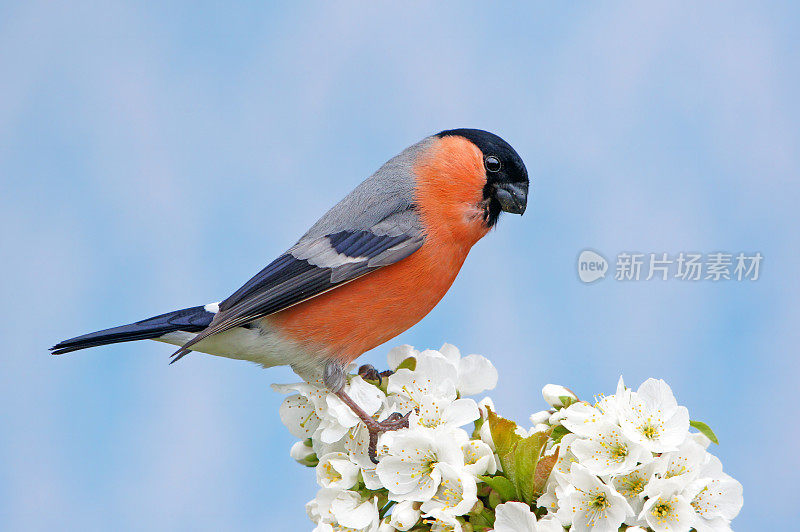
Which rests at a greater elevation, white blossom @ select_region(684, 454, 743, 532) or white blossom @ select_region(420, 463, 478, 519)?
white blossom @ select_region(684, 454, 743, 532)

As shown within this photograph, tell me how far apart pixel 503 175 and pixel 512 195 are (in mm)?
88

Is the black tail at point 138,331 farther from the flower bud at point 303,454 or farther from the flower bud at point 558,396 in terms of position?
the flower bud at point 558,396

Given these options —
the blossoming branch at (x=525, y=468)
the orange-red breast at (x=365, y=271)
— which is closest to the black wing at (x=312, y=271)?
the orange-red breast at (x=365, y=271)

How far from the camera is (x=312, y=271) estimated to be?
286 cm

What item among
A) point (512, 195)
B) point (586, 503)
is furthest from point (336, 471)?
point (512, 195)

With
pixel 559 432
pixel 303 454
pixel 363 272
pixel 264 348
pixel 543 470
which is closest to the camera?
pixel 543 470

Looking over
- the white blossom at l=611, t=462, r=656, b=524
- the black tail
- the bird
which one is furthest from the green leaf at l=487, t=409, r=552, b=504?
the black tail

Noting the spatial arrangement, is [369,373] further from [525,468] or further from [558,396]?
[525,468]

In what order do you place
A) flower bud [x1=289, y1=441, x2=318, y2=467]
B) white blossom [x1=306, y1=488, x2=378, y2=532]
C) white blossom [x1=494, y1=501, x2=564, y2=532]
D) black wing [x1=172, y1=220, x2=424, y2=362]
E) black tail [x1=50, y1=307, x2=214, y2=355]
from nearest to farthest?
white blossom [x1=494, y1=501, x2=564, y2=532] < white blossom [x1=306, y1=488, x2=378, y2=532] < flower bud [x1=289, y1=441, x2=318, y2=467] < black wing [x1=172, y1=220, x2=424, y2=362] < black tail [x1=50, y1=307, x2=214, y2=355]

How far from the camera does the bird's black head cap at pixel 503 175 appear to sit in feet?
9.97

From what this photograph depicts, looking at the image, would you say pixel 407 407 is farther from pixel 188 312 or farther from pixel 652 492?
pixel 188 312

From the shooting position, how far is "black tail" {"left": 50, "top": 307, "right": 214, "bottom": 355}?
3.02 metres

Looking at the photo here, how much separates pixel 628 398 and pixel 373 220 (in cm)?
123

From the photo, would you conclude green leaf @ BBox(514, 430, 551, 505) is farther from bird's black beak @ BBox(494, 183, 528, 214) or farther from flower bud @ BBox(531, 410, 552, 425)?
bird's black beak @ BBox(494, 183, 528, 214)
